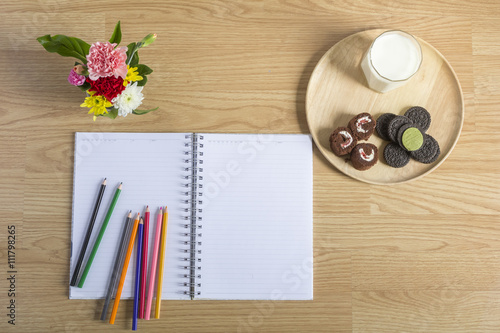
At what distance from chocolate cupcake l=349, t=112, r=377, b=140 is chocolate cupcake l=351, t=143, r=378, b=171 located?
21 mm

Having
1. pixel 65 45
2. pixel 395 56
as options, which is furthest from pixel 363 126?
pixel 65 45

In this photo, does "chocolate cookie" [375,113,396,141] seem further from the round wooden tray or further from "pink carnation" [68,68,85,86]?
"pink carnation" [68,68,85,86]

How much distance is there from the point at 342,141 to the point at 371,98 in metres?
0.13

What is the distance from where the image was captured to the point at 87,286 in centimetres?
83

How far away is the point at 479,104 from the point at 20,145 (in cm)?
102

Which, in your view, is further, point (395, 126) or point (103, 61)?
point (395, 126)

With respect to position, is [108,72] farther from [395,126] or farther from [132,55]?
[395,126]

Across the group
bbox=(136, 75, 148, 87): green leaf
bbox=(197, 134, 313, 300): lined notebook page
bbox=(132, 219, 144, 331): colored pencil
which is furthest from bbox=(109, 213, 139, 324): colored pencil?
bbox=(136, 75, 148, 87): green leaf

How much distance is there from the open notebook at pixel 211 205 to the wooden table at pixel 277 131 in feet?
0.09

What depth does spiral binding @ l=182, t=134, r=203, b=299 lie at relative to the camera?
32.7 inches

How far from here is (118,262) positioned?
829mm

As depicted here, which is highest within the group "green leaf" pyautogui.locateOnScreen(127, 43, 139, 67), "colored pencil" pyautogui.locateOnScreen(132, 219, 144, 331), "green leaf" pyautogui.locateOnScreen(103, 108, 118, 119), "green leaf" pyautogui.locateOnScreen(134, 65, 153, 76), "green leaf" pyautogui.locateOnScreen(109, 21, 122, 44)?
"green leaf" pyautogui.locateOnScreen(109, 21, 122, 44)

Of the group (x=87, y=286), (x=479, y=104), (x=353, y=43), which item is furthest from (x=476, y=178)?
(x=87, y=286)

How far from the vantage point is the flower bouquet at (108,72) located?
0.70 m
